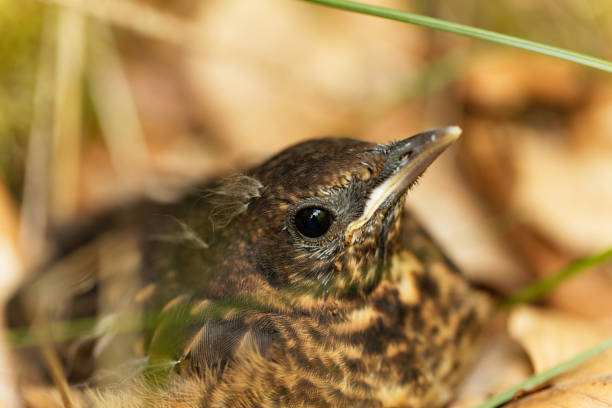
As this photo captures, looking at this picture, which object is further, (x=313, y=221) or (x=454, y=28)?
(x=313, y=221)

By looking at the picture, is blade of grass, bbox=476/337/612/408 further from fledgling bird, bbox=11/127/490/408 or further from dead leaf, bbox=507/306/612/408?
fledgling bird, bbox=11/127/490/408

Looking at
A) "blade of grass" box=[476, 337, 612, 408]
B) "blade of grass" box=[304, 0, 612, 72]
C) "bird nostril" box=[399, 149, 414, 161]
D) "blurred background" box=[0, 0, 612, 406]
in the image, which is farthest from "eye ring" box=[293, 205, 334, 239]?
"blurred background" box=[0, 0, 612, 406]

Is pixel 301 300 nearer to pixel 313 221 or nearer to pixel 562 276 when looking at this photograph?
pixel 313 221

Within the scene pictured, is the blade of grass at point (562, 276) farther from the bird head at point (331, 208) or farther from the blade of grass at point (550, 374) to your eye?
the bird head at point (331, 208)

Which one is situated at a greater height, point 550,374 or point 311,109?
point 311,109

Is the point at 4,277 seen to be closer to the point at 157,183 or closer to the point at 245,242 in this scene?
the point at 157,183

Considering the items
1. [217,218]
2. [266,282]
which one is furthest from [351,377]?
[217,218]

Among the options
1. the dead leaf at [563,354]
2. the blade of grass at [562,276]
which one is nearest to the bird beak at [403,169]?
the blade of grass at [562,276]

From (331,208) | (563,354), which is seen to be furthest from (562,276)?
(331,208)

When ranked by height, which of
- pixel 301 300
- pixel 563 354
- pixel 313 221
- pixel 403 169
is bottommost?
pixel 563 354
